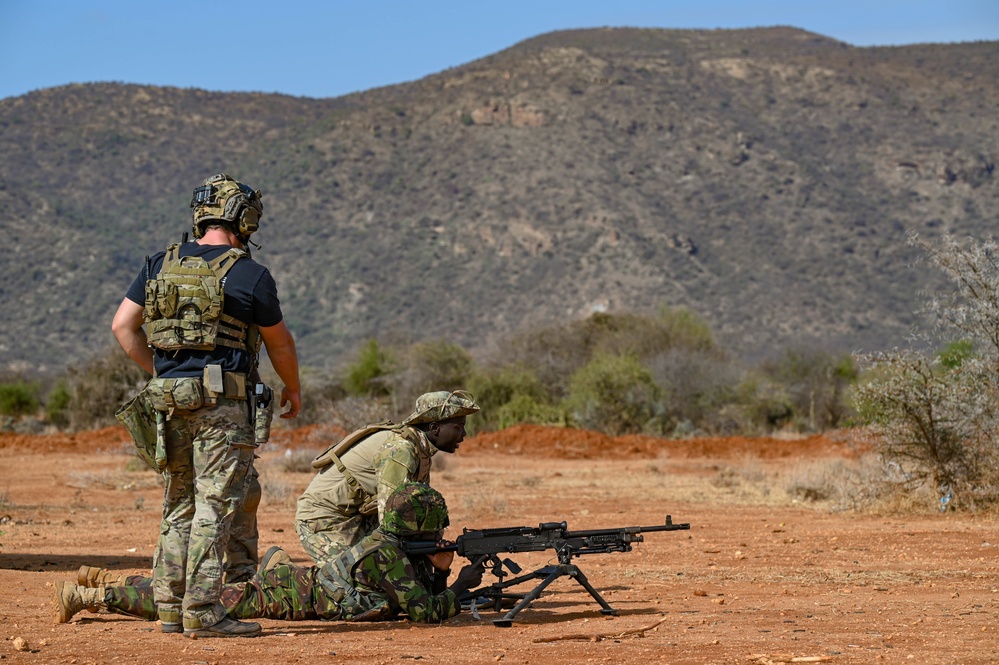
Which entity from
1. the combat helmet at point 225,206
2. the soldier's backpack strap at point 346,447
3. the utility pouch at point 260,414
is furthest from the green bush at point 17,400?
the utility pouch at point 260,414

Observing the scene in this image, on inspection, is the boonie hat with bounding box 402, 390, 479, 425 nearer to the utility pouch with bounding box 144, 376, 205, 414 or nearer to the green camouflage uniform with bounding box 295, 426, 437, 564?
the green camouflage uniform with bounding box 295, 426, 437, 564

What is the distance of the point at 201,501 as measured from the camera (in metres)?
6.48

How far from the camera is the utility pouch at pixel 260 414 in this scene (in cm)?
665

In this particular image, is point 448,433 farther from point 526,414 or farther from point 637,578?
A: point 526,414

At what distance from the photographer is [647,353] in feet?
119

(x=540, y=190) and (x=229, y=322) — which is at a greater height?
(x=540, y=190)

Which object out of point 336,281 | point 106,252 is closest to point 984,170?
point 336,281

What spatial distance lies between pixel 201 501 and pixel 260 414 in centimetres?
56

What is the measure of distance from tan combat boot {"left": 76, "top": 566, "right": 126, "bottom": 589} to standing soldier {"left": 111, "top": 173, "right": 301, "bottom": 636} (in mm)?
475

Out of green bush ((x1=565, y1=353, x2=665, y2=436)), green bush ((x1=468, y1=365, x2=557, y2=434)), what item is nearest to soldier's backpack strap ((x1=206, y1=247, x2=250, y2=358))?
green bush ((x1=565, y1=353, x2=665, y2=436))

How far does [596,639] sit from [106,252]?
5827 centimetres

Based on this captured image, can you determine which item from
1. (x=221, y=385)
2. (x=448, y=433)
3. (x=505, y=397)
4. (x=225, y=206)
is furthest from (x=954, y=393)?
(x=505, y=397)

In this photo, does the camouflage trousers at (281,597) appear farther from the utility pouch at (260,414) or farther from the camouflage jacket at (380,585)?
the utility pouch at (260,414)

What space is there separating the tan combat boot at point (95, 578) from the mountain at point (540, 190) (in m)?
34.8
